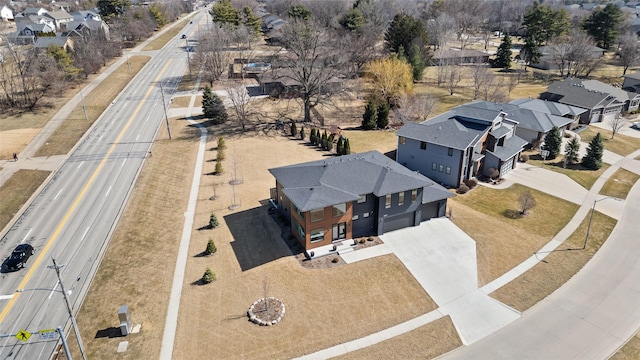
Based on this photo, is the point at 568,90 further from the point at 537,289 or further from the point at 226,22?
the point at 226,22

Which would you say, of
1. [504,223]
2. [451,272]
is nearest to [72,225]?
[451,272]

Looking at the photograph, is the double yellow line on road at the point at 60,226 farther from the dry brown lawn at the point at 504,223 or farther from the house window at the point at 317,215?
the dry brown lawn at the point at 504,223

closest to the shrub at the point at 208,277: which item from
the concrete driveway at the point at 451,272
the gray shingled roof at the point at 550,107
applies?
the concrete driveway at the point at 451,272

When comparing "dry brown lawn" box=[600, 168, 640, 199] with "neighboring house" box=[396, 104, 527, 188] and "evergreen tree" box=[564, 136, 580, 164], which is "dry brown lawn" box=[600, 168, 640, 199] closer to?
"evergreen tree" box=[564, 136, 580, 164]

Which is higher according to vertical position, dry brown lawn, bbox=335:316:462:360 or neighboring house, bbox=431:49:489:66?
neighboring house, bbox=431:49:489:66

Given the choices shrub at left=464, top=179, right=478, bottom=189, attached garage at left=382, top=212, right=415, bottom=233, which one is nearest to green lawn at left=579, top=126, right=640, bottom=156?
shrub at left=464, top=179, right=478, bottom=189

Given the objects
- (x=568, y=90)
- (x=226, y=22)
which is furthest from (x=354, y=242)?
(x=226, y=22)
